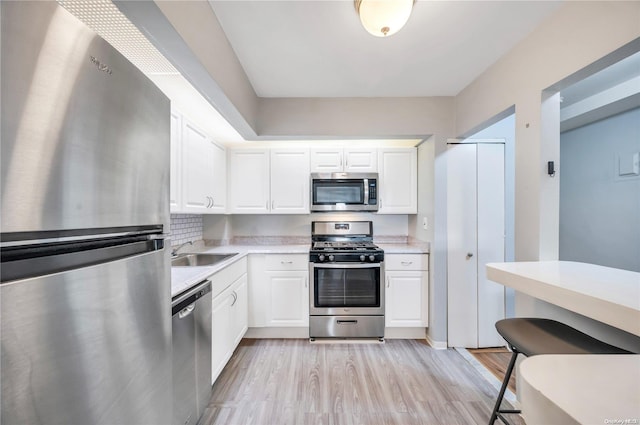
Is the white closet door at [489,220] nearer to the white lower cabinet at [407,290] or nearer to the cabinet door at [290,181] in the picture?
the white lower cabinet at [407,290]

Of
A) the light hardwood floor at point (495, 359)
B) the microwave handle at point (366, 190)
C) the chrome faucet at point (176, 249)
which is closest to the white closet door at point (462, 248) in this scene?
the light hardwood floor at point (495, 359)

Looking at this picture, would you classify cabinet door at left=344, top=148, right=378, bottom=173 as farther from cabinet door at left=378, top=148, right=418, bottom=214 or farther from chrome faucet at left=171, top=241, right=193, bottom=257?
chrome faucet at left=171, top=241, right=193, bottom=257

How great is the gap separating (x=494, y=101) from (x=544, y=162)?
0.69 m

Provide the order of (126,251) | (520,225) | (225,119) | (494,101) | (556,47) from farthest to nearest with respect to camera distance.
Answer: (225,119) < (494,101) < (520,225) < (556,47) < (126,251)

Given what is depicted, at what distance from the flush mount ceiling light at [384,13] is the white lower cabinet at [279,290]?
1.99 m

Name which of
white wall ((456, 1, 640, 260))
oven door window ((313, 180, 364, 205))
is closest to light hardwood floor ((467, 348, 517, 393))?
white wall ((456, 1, 640, 260))

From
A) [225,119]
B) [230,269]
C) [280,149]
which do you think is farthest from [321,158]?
[230,269]

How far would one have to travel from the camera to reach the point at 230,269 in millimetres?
2045

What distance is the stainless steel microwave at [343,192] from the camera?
8.95ft

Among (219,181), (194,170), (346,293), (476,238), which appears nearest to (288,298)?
(346,293)

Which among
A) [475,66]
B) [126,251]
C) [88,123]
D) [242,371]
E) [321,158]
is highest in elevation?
[475,66]

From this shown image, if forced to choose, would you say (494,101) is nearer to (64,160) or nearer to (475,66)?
(475,66)

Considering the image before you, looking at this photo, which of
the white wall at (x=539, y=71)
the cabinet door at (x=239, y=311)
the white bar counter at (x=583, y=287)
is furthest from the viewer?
the cabinet door at (x=239, y=311)

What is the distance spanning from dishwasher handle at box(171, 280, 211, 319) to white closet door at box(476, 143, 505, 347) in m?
2.48
